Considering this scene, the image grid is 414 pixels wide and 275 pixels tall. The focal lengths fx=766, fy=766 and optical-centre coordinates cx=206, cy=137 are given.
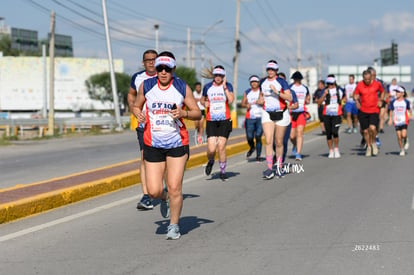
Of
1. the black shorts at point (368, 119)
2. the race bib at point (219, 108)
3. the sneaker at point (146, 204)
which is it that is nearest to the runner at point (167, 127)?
the sneaker at point (146, 204)

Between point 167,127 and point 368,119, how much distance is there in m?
10.9

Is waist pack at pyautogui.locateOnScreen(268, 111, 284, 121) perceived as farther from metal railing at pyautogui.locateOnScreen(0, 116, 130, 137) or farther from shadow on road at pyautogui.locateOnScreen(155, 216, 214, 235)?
metal railing at pyautogui.locateOnScreen(0, 116, 130, 137)

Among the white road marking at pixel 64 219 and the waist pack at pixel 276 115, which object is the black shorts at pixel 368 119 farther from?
the white road marking at pixel 64 219

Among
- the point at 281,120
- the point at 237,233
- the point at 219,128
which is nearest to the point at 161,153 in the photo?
the point at 237,233

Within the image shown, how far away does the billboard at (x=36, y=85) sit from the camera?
9775 centimetres

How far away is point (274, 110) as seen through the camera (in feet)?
43.1

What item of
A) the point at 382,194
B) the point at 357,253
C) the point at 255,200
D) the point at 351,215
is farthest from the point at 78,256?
the point at 382,194

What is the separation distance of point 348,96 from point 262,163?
441 inches

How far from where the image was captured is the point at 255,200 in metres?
10.4

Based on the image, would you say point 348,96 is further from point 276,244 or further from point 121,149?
point 276,244

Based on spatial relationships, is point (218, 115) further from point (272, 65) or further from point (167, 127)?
point (167, 127)

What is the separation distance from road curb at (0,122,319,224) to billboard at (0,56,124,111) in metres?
85.0

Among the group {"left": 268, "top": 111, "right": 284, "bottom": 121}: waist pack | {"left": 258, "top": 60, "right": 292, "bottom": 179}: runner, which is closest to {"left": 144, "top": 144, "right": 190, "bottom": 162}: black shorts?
{"left": 258, "top": 60, "right": 292, "bottom": 179}: runner

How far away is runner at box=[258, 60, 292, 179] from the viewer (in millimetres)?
12953
